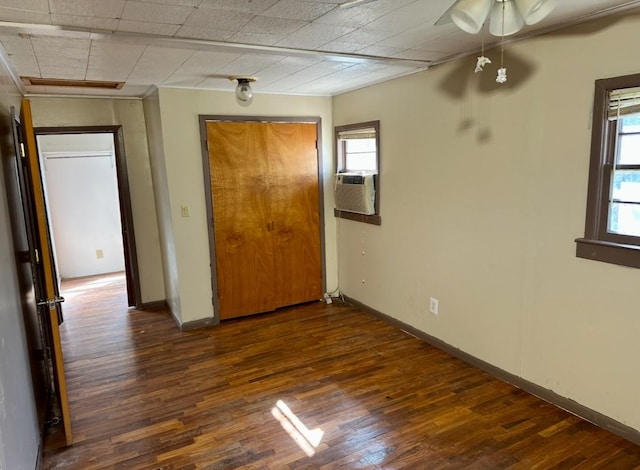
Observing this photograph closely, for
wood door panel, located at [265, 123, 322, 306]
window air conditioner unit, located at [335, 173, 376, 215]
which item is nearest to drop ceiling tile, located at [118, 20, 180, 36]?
wood door panel, located at [265, 123, 322, 306]

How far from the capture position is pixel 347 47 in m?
2.53

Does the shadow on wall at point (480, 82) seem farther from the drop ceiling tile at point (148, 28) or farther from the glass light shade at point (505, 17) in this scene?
the drop ceiling tile at point (148, 28)

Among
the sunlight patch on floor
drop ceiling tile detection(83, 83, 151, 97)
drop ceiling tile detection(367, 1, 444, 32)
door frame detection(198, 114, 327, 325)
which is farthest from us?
door frame detection(198, 114, 327, 325)

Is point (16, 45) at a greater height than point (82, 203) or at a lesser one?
greater

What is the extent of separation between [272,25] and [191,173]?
2.07 meters

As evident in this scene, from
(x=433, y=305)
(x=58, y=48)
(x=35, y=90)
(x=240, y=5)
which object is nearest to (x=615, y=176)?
(x=433, y=305)

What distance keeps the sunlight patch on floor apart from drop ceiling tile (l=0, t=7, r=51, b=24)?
2408 mm

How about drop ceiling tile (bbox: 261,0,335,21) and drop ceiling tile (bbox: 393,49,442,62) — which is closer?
drop ceiling tile (bbox: 261,0,335,21)

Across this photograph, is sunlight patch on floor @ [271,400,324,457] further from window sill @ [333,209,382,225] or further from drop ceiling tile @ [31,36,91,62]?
drop ceiling tile @ [31,36,91,62]

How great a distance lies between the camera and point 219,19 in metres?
1.98

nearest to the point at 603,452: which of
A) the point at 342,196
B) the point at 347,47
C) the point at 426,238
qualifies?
the point at 426,238

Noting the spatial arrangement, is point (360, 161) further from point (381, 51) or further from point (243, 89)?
point (381, 51)

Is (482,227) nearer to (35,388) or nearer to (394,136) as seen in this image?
(394,136)

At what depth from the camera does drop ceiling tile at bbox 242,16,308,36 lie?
2.01m
